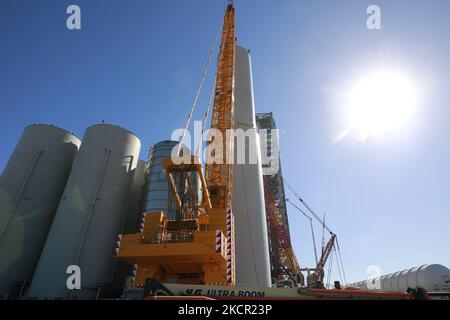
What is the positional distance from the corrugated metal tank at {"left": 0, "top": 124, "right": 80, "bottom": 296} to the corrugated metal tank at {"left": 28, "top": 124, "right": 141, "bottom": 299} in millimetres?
2072

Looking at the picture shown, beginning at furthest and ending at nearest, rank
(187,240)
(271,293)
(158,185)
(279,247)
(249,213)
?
(279,247) < (158,185) < (249,213) < (187,240) < (271,293)

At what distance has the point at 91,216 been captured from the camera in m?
21.1

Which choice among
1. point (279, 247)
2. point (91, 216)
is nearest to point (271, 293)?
point (91, 216)


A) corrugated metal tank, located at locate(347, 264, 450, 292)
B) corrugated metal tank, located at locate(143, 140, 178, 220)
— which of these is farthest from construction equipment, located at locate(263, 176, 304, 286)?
corrugated metal tank, located at locate(143, 140, 178, 220)

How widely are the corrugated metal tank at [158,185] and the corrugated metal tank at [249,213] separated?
511 centimetres

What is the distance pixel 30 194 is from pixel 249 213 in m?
16.2

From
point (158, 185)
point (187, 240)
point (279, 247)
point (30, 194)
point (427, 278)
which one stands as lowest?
point (187, 240)

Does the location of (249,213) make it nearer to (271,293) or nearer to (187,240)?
(187,240)

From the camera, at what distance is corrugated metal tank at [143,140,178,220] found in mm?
23188

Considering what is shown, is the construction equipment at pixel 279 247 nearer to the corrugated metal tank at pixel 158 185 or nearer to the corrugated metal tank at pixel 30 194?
the corrugated metal tank at pixel 158 185

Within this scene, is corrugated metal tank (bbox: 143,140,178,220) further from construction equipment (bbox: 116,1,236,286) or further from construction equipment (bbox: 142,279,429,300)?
construction equipment (bbox: 142,279,429,300)

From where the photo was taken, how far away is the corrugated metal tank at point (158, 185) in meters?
23.2

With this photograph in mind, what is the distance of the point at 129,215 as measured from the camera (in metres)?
25.2
